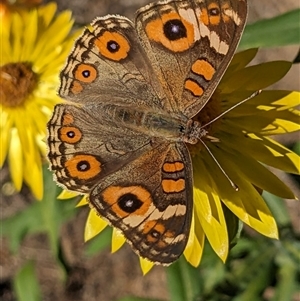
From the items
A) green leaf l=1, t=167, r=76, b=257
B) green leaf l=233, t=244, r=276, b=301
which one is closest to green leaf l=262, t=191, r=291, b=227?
green leaf l=233, t=244, r=276, b=301

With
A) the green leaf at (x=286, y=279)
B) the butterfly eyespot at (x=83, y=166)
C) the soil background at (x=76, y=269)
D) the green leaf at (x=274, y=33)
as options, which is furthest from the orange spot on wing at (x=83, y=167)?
the soil background at (x=76, y=269)

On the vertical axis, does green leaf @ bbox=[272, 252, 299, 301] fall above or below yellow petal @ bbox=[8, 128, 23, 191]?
below

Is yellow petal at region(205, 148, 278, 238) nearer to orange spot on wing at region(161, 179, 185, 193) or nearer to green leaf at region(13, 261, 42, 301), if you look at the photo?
orange spot on wing at region(161, 179, 185, 193)

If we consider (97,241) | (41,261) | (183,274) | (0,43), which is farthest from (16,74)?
(41,261)

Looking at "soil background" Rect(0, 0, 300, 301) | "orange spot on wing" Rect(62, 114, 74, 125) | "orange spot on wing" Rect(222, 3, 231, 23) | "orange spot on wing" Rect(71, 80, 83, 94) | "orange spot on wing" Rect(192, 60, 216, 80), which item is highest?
"orange spot on wing" Rect(222, 3, 231, 23)

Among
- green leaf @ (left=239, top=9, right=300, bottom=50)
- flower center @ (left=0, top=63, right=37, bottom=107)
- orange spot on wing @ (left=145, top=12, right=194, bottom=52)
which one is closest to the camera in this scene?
orange spot on wing @ (left=145, top=12, right=194, bottom=52)

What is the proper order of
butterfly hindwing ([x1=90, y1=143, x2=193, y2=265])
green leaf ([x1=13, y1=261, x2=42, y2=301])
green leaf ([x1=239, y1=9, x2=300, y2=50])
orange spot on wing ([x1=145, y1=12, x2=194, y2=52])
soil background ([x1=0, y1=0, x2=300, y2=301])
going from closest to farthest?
1. butterfly hindwing ([x1=90, y1=143, x2=193, y2=265])
2. orange spot on wing ([x1=145, y1=12, x2=194, y2=52])
3. green leaf ([x1=239, y1=9, x2=300, y2=50])
4. green leaf ([x1=13, y1=261, x2=42, y2=301])
5. soil background ([x1=0, y1=0, x2=300, y2=301])

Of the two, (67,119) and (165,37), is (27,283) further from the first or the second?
(165,37)

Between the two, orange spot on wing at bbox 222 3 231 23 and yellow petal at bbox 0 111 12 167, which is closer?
orange spot on wing at bbox 222 3 231 23
